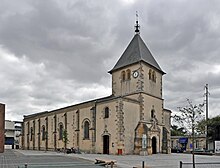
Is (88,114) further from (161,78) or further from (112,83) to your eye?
(161,78)

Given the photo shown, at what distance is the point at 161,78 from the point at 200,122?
34088mm

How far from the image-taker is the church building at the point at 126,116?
43.6m

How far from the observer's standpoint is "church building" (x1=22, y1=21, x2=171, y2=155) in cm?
4362

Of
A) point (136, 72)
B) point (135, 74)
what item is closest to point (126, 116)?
point (135, 74)

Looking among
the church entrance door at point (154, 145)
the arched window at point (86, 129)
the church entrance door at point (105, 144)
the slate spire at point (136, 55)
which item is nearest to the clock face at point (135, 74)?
the slate spire at point (136, 55)

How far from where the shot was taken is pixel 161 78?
52.6 meters

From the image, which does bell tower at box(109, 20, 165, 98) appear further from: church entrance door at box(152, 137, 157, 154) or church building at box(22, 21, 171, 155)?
church entrance door at box(152, 137, 157, 154)

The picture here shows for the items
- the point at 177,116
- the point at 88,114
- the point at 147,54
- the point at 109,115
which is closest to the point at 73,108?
the point at 88,114

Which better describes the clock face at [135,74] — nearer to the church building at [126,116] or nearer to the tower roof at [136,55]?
the church building at [126,116]

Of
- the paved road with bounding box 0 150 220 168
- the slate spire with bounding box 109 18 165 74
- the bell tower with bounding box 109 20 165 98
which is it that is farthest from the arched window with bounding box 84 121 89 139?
the paved road with bounding box 0 150 220 168

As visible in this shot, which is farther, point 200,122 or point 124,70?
point 124,70

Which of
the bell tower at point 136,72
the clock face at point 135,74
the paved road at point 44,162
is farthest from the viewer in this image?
the clock face at point 135,74

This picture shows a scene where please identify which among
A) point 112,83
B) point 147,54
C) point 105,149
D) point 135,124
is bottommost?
point 105,149

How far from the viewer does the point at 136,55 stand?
49.4 m
